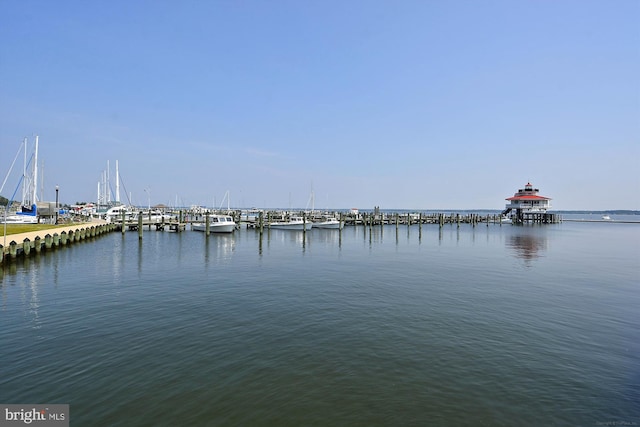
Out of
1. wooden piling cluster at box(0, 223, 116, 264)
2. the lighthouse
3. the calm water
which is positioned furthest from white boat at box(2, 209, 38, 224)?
the lighthouse

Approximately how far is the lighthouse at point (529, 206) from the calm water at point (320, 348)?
89463 mm

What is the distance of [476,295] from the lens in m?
19.5

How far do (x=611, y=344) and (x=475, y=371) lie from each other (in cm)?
660

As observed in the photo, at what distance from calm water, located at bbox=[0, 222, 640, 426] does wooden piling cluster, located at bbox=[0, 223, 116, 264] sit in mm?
5704

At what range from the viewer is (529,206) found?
340 ft

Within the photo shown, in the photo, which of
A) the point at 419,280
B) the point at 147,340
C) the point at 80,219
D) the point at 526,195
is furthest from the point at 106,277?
the point at 526,195

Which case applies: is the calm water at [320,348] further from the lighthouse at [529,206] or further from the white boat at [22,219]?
the lighthouse at [529,206]

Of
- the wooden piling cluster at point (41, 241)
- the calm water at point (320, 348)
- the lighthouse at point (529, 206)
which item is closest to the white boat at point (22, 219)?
the wooden piling cluster at point (41, 241)

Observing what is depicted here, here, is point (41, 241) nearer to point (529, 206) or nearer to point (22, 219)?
point (22, 219)

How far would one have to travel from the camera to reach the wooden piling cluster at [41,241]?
27203mm

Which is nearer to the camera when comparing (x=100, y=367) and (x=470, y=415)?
(x=470, y=415)

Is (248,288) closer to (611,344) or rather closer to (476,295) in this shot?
(476,295)

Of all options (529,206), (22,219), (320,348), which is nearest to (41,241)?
(22,219)

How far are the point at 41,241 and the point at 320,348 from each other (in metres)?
35.5
